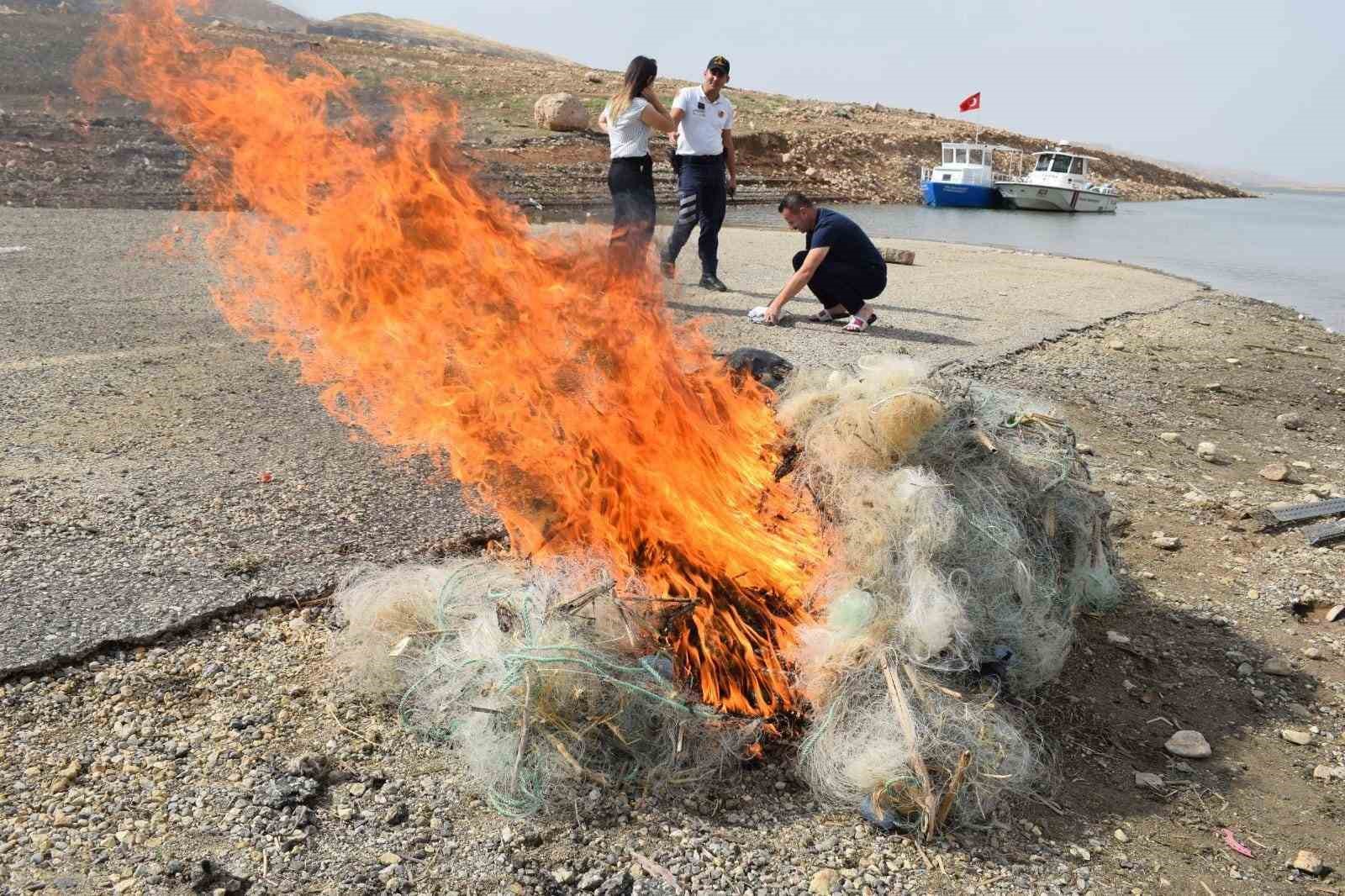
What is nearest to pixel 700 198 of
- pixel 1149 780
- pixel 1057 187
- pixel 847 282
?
pixel 847 282

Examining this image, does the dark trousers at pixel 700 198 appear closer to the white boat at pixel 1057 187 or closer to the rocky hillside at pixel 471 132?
the rocky hillside at pixel 471 132

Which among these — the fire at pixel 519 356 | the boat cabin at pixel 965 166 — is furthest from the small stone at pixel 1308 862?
the boat cabin at pixel 965 166

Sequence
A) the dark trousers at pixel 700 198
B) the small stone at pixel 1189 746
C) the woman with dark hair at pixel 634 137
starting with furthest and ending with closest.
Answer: the dark trousers at pixel 700 198 → the woman with dark hair at pixel 634 137 → the small stone at pixel 1189 746

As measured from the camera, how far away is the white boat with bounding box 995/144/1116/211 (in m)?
32.5

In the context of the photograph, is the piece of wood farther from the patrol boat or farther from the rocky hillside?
A: the patrol boat

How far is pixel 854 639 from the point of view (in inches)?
123

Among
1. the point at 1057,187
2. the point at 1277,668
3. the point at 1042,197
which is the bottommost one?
the point at 1277,668

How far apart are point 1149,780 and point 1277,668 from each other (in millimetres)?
1250

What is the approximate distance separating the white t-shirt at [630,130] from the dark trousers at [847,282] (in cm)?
182

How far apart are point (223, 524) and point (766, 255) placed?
10142 mm

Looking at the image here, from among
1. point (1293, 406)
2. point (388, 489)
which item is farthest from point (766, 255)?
point (388, 489)

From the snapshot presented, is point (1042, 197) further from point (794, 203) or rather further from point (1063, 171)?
point (794, 203)

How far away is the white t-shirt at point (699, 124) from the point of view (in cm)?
893

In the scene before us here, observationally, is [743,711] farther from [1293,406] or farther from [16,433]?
[1293,406]
